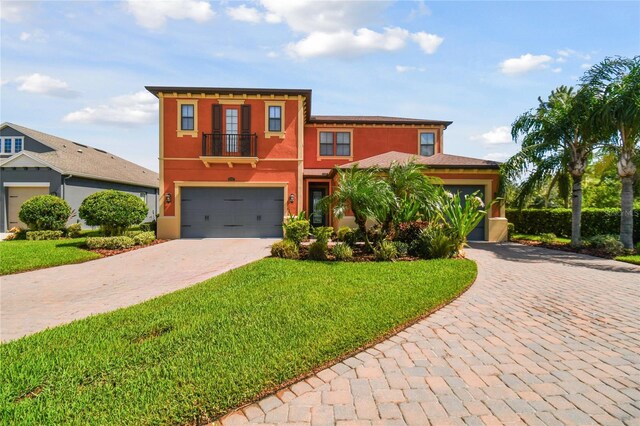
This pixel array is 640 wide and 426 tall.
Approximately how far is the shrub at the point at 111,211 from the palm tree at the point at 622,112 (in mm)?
17248

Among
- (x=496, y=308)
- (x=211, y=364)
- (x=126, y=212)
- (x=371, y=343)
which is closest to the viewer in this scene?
(x=211, y=364)

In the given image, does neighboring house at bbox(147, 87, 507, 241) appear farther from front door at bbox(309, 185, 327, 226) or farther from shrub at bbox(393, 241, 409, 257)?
shrub at bbox(393, 241, 409, 257)

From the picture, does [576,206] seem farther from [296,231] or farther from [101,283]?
[101,283]

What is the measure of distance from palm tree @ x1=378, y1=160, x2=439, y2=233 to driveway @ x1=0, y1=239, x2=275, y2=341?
4574mm

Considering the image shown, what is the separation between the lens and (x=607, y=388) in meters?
2.90

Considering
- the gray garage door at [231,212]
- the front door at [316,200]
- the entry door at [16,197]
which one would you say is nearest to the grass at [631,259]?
the front door at [316,200]

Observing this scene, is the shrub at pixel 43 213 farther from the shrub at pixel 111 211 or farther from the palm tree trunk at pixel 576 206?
the palm tree trunk at pixel 576 206

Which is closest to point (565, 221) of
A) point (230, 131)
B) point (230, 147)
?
point (230, 147)

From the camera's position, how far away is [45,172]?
16562 mm

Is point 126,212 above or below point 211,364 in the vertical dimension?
above

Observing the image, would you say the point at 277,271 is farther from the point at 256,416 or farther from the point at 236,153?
the point at 236,153

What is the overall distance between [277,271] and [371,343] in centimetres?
415

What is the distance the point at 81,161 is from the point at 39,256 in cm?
1267

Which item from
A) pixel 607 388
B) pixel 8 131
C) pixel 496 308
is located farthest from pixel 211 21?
pixel 8 131
